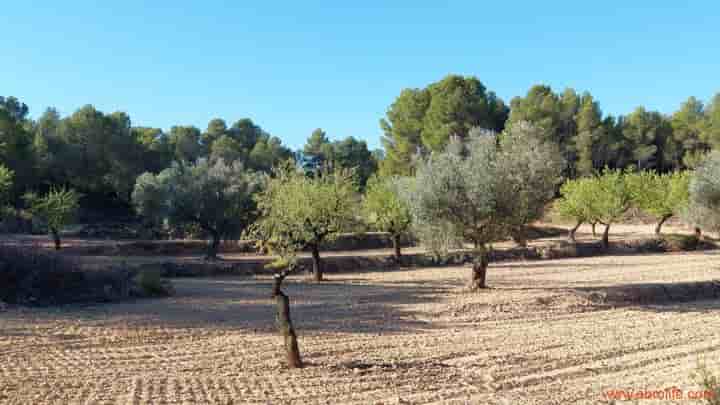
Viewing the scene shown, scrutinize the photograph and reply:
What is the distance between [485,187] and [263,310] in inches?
299

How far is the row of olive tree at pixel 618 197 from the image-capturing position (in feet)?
134

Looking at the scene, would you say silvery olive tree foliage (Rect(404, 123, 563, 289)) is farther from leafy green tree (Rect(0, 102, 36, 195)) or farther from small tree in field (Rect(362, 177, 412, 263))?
leafy green tree (Rect(0, 102, 36, 195))

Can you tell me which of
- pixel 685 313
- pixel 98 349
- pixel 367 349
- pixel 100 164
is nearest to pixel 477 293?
pixel 685 313

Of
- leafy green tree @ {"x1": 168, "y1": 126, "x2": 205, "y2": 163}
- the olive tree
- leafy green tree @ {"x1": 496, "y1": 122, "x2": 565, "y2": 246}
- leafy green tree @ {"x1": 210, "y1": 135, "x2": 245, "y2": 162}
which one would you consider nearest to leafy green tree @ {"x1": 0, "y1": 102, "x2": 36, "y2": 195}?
the olive tree

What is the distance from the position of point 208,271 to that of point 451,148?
15736 millimetres

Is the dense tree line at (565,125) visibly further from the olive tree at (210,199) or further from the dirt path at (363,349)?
the dirt path at (363,349)

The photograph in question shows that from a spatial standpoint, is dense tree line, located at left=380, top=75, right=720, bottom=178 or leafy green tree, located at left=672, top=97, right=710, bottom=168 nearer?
dense tree line, located at left=380, top=75, right=720, bottom=178

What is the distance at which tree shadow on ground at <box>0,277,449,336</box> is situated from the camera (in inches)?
563

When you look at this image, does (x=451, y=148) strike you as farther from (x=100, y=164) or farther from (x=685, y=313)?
(x=100, y=164)

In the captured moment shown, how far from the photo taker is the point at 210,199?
32.3 m

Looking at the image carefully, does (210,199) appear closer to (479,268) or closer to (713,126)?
(479,268)

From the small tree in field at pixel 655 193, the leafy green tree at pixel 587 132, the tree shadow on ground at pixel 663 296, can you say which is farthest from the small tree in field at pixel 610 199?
the tree shadow on ground at pixel 663 296

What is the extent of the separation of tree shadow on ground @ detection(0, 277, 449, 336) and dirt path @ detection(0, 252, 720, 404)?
0.17 ft

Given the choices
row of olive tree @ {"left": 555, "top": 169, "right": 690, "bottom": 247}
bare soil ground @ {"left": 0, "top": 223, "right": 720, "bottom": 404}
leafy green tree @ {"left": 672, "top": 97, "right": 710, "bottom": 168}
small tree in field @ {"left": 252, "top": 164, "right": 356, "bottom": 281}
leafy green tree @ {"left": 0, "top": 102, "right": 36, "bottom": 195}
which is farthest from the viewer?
leafy green tree @ {"left": 672, "top": 97, "right": 710, "bottom": 168}
